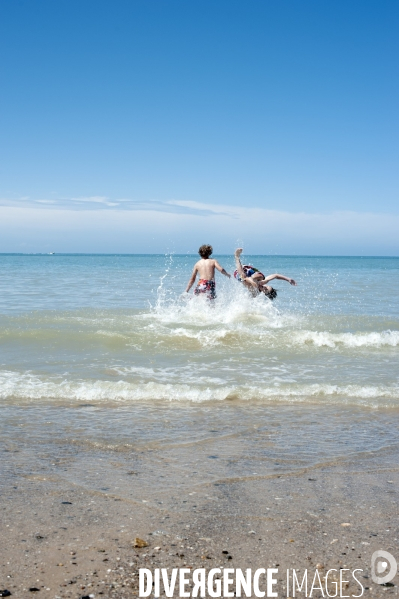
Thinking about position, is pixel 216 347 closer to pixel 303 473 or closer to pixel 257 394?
pixel 257 394

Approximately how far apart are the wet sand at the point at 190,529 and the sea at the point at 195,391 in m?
0.23

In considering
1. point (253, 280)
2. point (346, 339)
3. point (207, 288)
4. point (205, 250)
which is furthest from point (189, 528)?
Result: point (253, 280)

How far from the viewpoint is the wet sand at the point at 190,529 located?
2.62 metres

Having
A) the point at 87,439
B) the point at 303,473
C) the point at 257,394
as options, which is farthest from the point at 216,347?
the point at 303,473

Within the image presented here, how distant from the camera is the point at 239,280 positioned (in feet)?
44.2

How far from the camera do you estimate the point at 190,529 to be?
122 inches

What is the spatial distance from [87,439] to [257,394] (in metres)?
2.57

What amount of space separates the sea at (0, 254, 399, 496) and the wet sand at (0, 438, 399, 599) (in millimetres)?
234

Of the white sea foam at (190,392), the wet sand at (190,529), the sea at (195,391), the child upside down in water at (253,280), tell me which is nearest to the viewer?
the wet sand at (190,529)

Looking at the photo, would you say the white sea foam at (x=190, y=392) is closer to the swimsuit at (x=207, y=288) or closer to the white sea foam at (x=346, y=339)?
the white sea foam at (x=346, y=339)

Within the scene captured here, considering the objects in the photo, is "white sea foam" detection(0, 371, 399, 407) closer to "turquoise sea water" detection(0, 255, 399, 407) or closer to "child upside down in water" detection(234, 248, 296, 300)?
"turquoise sea water" detection(0, 255, 399, 407)

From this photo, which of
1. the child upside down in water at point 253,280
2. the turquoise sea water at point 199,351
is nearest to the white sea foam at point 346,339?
the turquoise sea water at point 199,351

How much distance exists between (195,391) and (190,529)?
3.61m

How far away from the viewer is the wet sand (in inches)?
103
